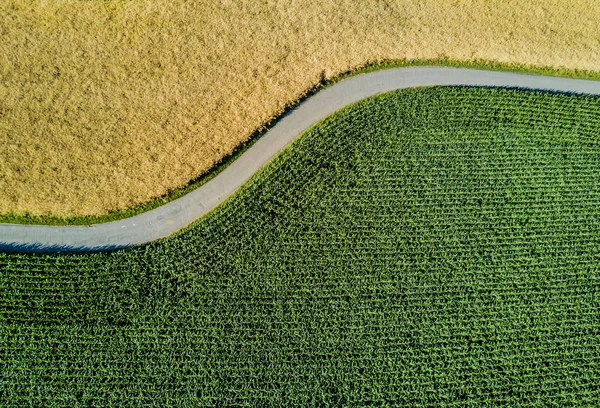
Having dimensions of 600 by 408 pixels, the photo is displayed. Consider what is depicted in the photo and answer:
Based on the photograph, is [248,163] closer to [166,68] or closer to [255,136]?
[255,136]

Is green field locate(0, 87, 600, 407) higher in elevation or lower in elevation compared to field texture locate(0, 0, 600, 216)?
lower

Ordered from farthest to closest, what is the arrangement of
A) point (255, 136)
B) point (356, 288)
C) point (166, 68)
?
point (166, 68) < point (255, 136) < point (356, 288)

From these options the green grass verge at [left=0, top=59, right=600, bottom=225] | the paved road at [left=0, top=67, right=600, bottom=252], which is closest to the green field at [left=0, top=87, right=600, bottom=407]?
the paved road at [left=0, top=67, right=600, bottom=252]

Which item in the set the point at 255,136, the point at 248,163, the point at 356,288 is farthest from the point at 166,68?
the point at 356,288

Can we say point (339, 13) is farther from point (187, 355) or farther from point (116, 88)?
point (187, 355)

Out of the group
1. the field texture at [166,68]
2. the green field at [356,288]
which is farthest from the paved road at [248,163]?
the field texture at [166,68]

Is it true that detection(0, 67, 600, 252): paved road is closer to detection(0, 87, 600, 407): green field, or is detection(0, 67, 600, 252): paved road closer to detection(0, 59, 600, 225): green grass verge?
detection(0, 59, 600, 225): green grass verge
